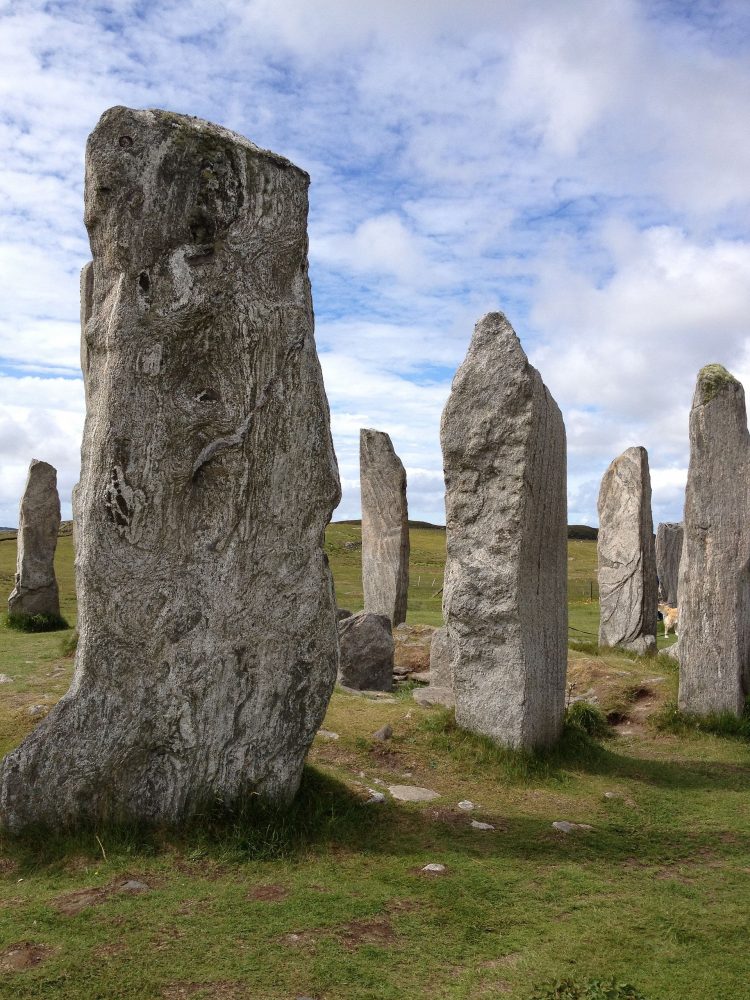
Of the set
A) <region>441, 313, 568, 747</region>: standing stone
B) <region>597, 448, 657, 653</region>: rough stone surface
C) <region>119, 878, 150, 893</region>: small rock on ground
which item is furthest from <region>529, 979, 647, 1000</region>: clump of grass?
<region>597, 448, 657, 653</region>: rough stone surface

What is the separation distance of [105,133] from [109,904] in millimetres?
5032

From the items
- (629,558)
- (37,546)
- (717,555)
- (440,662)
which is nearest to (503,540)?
(717,555)

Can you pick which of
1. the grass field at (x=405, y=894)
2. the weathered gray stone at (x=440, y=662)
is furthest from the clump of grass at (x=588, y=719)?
the weathered gray stone at (x=440, y=662)

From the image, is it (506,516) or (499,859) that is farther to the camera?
(506,516)

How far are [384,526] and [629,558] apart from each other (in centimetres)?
491

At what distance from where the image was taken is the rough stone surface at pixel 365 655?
12586 millimetres

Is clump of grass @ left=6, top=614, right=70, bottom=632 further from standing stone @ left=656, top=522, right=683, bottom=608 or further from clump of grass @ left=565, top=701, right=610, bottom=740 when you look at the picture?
standing stone @ left=656, top=522, right=683, bottom=608

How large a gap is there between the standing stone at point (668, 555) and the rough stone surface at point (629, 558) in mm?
8747

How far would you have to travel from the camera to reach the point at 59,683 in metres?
10.9

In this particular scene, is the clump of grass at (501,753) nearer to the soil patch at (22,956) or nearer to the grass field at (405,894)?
the grass field at (405,894)

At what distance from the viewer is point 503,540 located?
8398 mm

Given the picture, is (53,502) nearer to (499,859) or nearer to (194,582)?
(194,582)

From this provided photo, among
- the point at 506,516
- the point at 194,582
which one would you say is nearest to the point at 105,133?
the point at 194,582

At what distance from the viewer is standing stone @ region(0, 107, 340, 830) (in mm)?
5789
